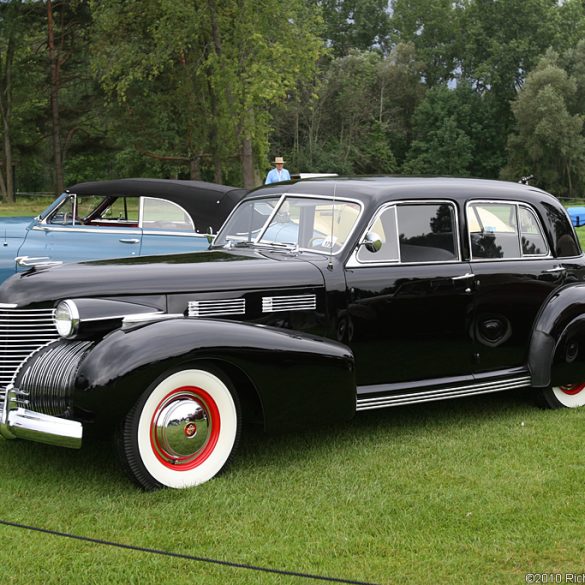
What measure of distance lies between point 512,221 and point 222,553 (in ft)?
12.1

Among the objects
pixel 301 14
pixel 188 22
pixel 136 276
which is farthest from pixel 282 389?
pixel 301 14

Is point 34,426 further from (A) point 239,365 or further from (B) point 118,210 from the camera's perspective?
(B) point 118,210

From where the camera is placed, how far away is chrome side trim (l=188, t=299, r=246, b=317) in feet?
17.3

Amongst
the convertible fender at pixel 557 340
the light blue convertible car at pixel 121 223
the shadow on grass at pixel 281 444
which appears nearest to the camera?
the shadow on grass at pixel 281 444

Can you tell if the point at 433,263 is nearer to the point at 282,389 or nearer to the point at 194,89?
the point at 282,389

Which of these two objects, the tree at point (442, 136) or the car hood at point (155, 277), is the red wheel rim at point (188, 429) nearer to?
the car hood at point (155, 277)

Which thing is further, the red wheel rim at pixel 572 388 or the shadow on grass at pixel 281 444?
the red wheel rim at pixel 572 388

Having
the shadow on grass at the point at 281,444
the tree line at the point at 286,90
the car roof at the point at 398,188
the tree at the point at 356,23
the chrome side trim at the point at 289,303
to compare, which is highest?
the tree at the point at 356,23

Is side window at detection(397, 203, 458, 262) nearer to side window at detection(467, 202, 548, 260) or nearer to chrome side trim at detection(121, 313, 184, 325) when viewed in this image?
side window at detection(467, 202, 548, 260)

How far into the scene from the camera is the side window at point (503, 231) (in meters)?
6.27

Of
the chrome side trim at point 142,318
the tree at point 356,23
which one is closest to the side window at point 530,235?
the chrome side trim at point 142,318

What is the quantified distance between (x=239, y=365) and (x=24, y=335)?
134 centimetres

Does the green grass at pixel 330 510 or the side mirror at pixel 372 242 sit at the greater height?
the side mirror at pixel 372 242

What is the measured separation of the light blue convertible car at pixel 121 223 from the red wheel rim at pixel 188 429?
5.71m
